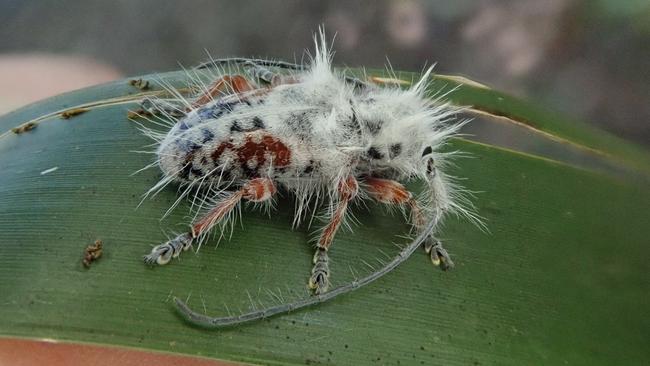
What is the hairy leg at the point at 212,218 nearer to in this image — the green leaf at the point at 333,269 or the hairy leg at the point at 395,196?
the green leaf at the point at 333,269

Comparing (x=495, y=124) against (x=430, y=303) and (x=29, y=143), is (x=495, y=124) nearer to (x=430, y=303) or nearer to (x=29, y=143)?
(x=430, y=303)

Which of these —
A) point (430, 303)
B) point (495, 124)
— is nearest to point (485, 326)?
point (430, 303)

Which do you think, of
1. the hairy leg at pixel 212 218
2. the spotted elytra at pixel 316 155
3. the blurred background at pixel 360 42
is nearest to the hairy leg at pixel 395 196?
the spotted elytra at pixel 316 155

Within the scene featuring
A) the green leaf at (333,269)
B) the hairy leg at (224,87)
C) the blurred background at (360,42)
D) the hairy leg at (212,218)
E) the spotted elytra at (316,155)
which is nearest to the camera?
the green leaf at (333,269)

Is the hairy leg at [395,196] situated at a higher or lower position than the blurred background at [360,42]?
lower

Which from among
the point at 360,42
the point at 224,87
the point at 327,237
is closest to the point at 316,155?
the point at 327,237

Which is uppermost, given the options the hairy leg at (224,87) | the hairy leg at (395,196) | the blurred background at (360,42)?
the blurred background at (360,42)

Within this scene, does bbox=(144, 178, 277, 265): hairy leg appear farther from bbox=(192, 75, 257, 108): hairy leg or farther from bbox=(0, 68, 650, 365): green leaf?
bbox=(192, 75, 257, 108): hairy leg
